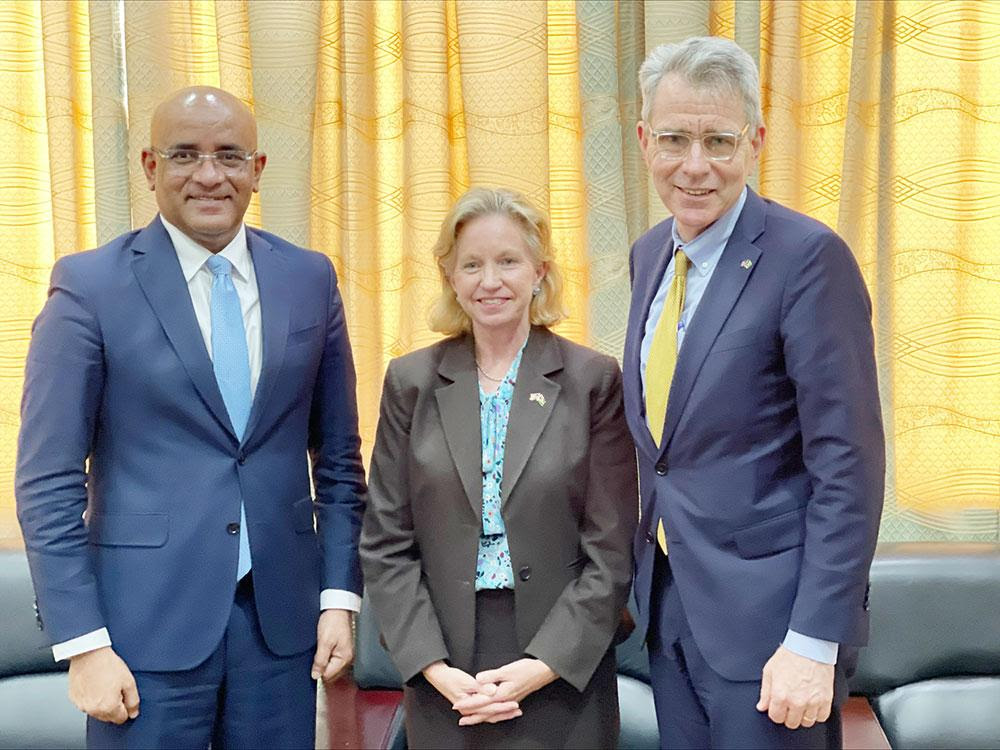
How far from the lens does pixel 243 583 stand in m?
1.97

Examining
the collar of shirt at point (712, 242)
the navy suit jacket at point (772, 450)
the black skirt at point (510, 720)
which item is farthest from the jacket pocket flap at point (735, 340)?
the black skirt at point (510, 720)

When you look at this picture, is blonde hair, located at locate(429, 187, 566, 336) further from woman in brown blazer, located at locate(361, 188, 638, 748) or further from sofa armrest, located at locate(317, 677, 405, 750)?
sofa armrest, located at locate(317, 677, 405, 750)

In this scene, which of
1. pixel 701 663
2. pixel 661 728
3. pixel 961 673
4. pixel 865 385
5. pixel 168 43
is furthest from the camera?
pixel 168 43

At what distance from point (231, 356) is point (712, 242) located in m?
0.80

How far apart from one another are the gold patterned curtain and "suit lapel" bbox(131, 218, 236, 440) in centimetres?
102

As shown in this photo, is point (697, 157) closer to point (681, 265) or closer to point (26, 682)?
point (681, 265)

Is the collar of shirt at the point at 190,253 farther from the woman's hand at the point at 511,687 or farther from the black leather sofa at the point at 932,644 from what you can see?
the black leather sofa at the point at 932,644

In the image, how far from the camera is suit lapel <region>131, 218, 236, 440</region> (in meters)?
1.90

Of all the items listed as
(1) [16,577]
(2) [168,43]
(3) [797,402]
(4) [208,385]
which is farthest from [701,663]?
(2) [168,43]

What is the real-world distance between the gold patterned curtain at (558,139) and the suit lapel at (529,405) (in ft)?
2.95

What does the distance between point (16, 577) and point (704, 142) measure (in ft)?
6.52

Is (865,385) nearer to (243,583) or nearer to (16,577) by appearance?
(243,583)

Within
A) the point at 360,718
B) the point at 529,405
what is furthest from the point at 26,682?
the point at 529,405

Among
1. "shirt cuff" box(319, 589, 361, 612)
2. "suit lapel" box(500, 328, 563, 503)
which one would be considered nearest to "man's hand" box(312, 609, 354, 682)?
"shirt cuff" box(319, 589, 361, 612)
